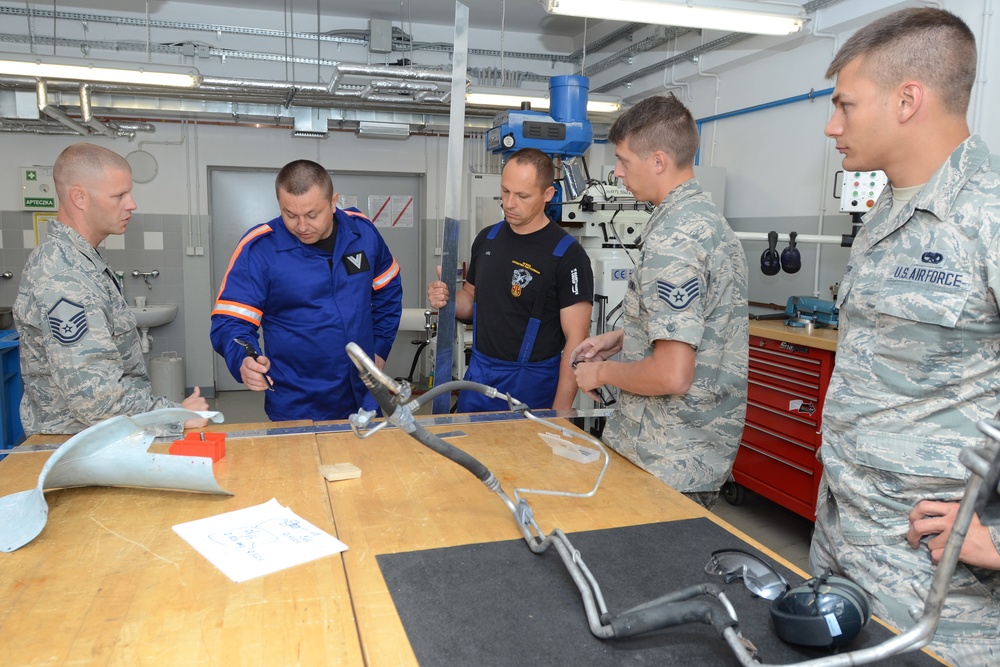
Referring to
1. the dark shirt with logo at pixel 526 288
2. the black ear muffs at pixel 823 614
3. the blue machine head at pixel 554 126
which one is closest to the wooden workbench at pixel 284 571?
the black ear muffs at pixel 823 614

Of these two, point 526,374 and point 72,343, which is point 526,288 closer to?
point 526,374

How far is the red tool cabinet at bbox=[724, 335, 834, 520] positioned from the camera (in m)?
3.22

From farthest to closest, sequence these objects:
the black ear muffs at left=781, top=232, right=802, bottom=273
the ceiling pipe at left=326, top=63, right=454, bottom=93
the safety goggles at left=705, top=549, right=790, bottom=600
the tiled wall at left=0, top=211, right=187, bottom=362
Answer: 1. the tiled wall at left=0, top=211, right=187, bottom=362
2. the ceiling pipe at left=326, top=63, right=454, bottom=93
3. the black ear muffs at left=781, top=232, right=802, bottom=273
4. the safety goggles at left=705, top=549, right=790, bottom=600

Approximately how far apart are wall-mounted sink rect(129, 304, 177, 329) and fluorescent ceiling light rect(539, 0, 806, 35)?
435 centimetres

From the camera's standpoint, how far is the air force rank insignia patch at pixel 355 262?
248 cm

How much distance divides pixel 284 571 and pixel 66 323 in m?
1.05

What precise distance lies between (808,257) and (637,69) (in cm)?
263

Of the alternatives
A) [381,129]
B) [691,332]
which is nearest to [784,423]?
[691,332]

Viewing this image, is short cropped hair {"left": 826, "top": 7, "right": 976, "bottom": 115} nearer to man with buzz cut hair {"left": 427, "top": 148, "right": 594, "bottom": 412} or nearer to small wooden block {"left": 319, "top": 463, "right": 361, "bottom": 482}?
small wooden block {"left": 319, "top": 463, "right": 361, "bottom": 482}

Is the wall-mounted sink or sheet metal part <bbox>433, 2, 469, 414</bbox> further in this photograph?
the wall-mounted sink

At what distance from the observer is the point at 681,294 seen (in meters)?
1.48

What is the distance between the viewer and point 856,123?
115 cm

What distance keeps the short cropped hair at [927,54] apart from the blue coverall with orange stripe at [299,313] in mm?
1794

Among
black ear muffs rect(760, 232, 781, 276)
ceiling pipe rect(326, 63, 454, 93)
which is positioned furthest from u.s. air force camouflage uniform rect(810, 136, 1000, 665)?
ceiling pipe rect(326, 63, 454, 93)
